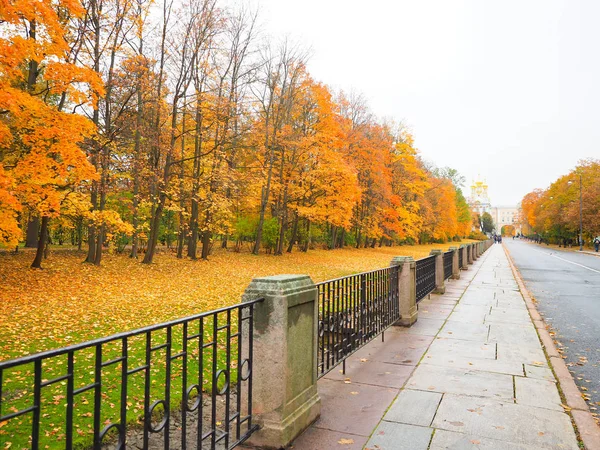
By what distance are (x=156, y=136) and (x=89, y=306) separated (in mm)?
8580

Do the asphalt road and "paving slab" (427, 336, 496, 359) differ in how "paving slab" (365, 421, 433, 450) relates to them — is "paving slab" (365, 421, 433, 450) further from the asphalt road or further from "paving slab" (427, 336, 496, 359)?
"paving slab" (427, 336, 496, 359)

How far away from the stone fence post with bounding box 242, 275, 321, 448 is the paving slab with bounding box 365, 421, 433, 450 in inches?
25.7

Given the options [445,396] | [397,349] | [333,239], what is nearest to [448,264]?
[397,349]

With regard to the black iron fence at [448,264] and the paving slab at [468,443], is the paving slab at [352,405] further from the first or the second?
the black iron fence at [448,264]

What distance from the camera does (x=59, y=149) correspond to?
444 inches

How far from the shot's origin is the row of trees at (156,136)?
449 inches

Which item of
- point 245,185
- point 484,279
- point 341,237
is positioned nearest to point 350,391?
point 484,279

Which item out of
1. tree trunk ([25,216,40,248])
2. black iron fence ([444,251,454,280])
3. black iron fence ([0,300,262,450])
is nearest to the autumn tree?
black iron fence ([0,300,262,450])

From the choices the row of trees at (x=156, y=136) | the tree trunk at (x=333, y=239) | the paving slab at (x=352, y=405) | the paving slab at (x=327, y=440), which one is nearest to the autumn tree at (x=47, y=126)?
the row of trees at (x=156, y=136)

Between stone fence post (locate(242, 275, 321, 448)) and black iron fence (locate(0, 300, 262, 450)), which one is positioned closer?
black iron fence (locate(0, 300, 262, 450))

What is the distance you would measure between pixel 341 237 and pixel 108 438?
36115mm

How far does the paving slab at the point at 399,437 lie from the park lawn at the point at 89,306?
226cm

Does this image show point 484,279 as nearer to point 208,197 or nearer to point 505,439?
point 208,197

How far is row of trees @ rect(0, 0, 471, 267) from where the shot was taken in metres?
11.4
